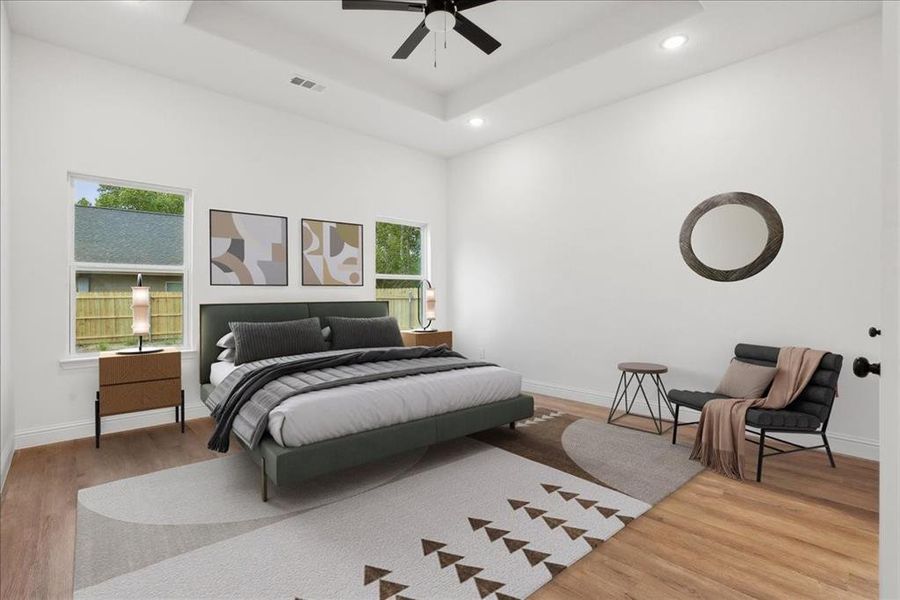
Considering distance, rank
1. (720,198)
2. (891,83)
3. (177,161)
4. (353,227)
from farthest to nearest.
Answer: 1. (353,227)
2. (177,161)
3. (720,198)
4. (891,83)

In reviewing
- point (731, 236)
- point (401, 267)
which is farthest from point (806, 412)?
point (401, 267)

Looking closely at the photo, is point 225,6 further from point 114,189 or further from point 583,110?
point 583,110

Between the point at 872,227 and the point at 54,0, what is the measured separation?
5.66 metres

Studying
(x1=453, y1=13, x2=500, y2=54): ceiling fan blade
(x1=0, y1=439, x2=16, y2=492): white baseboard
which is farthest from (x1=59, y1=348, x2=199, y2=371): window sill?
(x1=453, y1=13, x2=500, y2=54): ceiling fan blade

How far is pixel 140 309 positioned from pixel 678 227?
4.56 metres

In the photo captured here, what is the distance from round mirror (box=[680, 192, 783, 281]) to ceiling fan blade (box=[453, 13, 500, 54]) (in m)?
2.26

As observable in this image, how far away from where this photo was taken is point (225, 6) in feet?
11.4

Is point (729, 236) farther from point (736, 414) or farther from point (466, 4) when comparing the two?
point (466, 4)

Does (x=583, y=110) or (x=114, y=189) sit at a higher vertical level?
(x=583, y=110)

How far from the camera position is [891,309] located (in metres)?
0.78

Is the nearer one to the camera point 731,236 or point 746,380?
point 746,380

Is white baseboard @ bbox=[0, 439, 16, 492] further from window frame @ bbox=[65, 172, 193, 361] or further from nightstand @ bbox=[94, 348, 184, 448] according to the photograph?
window frame @ bbox=[65, 172, 193, 361]

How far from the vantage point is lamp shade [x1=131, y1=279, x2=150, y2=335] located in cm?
368

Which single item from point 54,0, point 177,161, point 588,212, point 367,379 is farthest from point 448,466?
point 54,0
